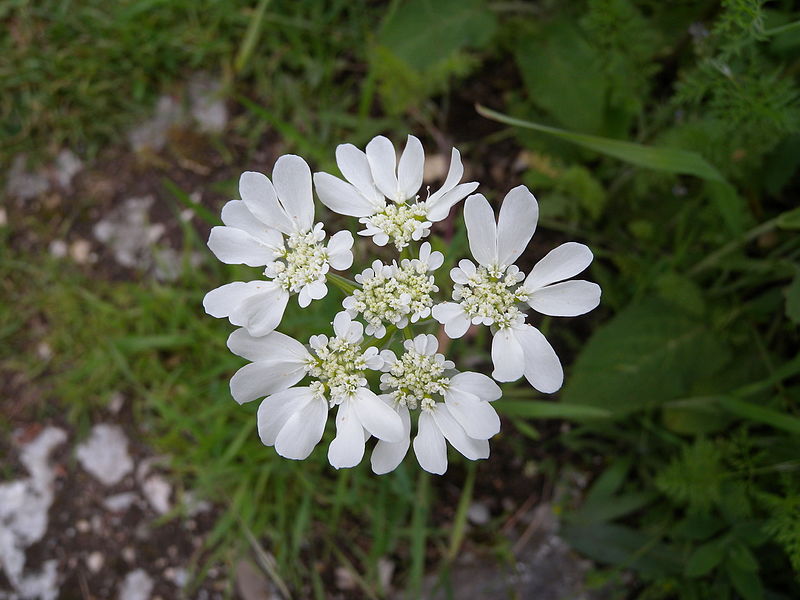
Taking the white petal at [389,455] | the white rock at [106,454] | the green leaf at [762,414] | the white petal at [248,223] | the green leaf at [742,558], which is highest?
the white petal at [248,223]

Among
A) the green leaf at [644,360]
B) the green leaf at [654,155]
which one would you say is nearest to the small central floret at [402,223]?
the green leaf at [654,155]

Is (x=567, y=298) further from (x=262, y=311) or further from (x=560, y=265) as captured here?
(x=262, y=311)

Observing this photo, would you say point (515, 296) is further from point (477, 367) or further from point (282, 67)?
point (282, 67)

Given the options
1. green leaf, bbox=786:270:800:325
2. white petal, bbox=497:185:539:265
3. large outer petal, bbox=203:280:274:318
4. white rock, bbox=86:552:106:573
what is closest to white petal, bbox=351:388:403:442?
large outer petal, bbox=203:280:274:318

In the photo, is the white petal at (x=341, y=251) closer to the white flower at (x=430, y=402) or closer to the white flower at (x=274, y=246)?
the white flower at (x=274, y=246)

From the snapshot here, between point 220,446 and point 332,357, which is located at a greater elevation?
point 332,357

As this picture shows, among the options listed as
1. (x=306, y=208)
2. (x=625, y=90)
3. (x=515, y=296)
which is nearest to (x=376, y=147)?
(x=306, y=208)

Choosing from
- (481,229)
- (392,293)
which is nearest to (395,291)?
(392,293)
